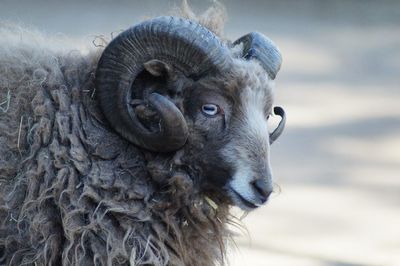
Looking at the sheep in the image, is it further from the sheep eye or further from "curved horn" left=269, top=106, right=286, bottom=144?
"curved horn" left=269, top=106, right=286, bottom=144

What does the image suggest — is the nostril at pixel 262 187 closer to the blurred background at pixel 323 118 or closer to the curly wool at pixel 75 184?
the curly wool at pixel 75 184

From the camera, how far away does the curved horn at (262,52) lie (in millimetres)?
7000

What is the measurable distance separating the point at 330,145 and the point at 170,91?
24.1 ft

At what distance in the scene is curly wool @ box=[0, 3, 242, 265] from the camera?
21.5 ft

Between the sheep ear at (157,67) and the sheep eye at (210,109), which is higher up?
the sheep ear at (157,67)

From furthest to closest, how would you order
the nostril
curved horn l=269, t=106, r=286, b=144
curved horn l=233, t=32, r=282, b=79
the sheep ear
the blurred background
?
the blurred background < curved horn l=269, t=106, r=286, b=144 < curved horn l=233, t=32, r=282, b=79 < the sheep ear < the nostril

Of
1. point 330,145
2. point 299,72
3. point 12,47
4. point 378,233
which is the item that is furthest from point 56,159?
point 299,72

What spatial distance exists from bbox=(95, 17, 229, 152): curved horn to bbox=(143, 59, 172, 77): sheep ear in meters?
0.04

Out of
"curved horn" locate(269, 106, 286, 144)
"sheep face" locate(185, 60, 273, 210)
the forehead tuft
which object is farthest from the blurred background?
"sheep face" locate(185, 60, 273, 210)

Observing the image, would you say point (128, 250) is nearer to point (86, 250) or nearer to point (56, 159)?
point (86, 250)

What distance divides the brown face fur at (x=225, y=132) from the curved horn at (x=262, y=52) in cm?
27

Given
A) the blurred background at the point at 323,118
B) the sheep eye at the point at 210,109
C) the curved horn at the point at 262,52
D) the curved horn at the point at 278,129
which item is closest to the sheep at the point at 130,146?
the sheep eye at the point at 210,109

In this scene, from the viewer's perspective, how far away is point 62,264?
6582 millimetres

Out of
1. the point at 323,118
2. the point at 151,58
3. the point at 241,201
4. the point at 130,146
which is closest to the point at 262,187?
the point at 241,201
